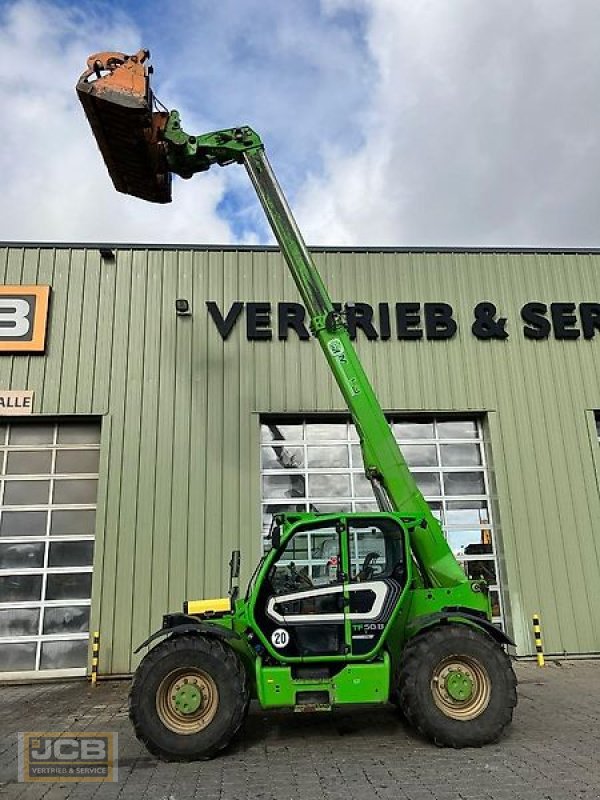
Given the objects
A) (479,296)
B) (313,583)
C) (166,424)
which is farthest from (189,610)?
(479,296)

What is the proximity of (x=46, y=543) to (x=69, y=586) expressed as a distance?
3.00 feet

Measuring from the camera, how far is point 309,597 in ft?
19.7

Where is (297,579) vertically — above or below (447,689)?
above

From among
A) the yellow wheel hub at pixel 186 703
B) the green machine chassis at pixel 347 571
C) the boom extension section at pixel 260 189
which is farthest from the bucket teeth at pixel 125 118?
the yellow wheel hub at pixel 186 703

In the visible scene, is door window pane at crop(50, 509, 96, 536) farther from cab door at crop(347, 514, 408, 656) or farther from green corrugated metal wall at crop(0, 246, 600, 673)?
cab door at crop(347, 514, 408, 656)

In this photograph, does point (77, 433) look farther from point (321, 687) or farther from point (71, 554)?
point (321, 687)

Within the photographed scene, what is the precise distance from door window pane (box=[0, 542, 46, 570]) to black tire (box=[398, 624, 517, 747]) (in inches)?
306

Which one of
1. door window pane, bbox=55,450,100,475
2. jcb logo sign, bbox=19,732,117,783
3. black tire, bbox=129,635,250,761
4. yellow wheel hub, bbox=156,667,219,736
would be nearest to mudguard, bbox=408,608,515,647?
Answer: black tire, bbox=129,635,250,761

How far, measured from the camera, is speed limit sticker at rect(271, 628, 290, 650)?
5.87m

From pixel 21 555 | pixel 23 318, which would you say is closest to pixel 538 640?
pixel 21 555

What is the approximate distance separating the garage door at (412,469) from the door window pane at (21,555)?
166 inches

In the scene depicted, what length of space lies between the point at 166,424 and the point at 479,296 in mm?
7022

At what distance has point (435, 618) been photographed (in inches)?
237

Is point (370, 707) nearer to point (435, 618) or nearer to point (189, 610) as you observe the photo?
point (435, 618)
